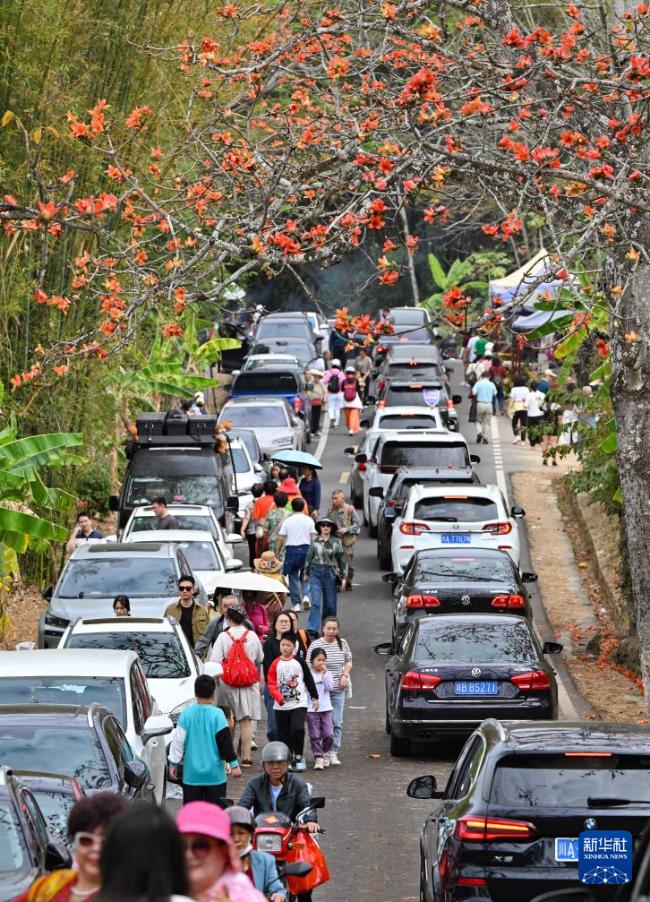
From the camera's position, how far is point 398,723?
15336mm

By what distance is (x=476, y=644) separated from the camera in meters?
15.4

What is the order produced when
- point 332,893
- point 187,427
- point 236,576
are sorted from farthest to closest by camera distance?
point 187,427, point 236,576, point 332,893

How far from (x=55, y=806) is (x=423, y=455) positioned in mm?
18125

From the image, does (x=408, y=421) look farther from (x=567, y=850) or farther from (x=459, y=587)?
(x=567, y=850)

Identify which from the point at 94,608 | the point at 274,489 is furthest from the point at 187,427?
the point at 94,608

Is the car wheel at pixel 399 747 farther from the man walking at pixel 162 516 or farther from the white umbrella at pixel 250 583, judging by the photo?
the man walking at pixel 162 516

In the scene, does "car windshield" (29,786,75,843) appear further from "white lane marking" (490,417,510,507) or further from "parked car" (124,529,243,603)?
"white lane marking" (490,417,510,507)

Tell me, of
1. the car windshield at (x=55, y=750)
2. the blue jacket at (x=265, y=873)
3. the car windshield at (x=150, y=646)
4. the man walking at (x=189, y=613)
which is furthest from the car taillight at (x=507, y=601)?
the blue jacket at (x=265, y=873)

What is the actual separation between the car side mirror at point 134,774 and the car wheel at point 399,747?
206 inches

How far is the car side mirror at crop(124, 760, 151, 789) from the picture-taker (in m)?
10.5

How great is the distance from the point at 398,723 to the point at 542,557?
1279 centimetres

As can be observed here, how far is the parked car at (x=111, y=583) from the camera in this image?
18.2m

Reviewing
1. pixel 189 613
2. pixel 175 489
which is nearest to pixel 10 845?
pixel 189 613

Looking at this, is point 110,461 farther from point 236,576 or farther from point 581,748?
point 581,748
